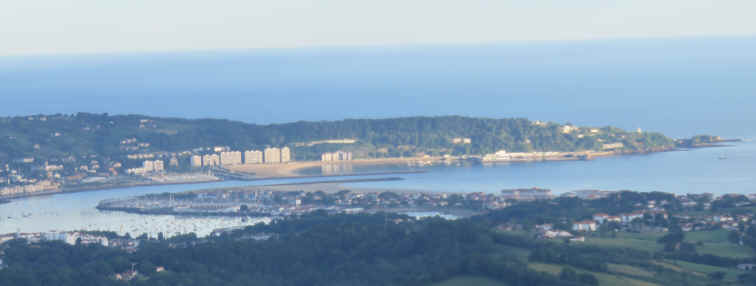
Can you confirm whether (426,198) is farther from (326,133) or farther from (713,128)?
(713,128)

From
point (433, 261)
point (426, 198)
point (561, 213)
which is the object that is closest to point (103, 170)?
point (426, 198)

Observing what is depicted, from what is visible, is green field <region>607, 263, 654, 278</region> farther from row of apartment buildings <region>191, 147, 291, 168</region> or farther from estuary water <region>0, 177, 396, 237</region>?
row of apartment buildings <region>191, 147, 291, 168</region>

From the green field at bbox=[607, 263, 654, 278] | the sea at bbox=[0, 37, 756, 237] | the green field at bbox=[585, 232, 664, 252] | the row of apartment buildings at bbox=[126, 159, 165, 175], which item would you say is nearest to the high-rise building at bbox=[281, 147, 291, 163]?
the row of apartment buildings at bbox=[126, 159, 165, 175]

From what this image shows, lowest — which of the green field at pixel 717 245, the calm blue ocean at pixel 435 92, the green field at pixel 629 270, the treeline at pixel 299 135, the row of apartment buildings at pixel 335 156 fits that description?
the green field at pixel 629 270

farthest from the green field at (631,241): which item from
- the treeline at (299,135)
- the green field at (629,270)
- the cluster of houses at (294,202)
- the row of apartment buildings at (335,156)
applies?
the row of apartment buildings at (335,156)

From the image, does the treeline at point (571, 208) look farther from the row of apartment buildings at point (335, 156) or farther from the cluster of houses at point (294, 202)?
the row of apartment buildings at point (335, 156)

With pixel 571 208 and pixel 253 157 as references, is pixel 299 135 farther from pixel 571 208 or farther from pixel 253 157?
pixel 571 208
